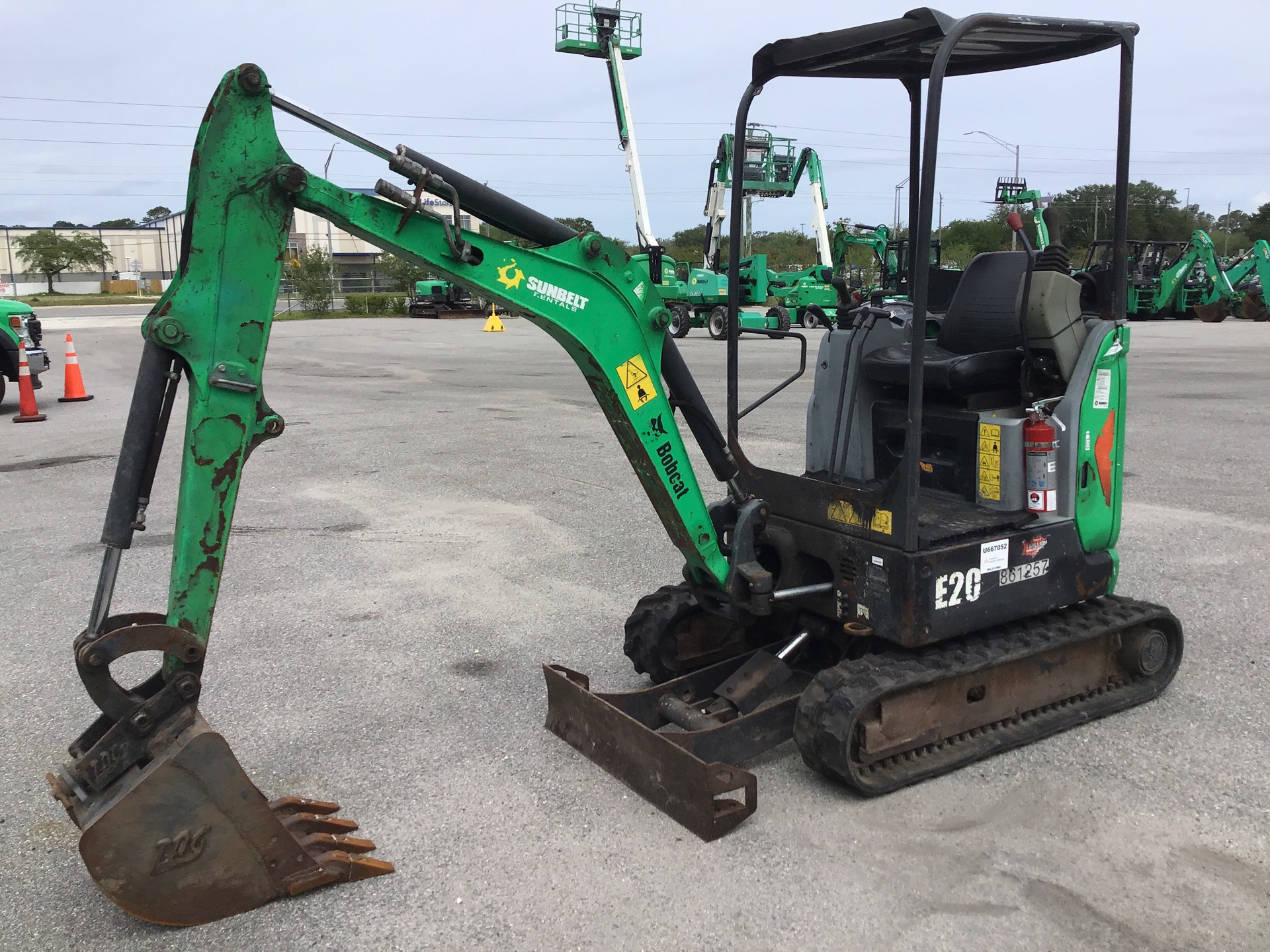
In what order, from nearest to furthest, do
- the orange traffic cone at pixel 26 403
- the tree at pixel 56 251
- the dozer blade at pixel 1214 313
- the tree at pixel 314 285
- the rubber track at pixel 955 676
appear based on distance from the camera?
the rubber track at pixel 955 676 → the orange traffic cone at pixel 26 403 → the dozer blade at pixel 1214 313 → the tree at pixel 314 285 → the tree at pixel 56 251

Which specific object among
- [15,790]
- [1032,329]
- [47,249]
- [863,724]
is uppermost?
[47,249]

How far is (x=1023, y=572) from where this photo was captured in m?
4.39

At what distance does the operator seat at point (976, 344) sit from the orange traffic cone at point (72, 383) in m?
14.6

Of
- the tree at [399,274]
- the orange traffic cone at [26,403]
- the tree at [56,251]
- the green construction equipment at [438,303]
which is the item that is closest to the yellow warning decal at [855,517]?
Answer: the orange traffic cone at [26,403]

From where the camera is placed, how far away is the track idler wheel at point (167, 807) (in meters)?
3.08

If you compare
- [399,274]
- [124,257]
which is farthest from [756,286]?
[124,257]

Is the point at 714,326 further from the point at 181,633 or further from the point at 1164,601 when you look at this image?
the point at 181,633

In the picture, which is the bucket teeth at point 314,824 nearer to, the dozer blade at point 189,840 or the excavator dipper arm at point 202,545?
the excavator dipper arm at point 202,545

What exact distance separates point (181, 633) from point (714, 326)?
2540 centimetres

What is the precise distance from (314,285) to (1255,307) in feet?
118

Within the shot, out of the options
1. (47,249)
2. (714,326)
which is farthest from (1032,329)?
(47,249)

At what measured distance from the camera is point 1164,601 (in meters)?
6.11

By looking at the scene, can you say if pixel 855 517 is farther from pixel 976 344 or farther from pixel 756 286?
pixel 756 286

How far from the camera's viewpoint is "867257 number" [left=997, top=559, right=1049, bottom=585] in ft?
14.1
